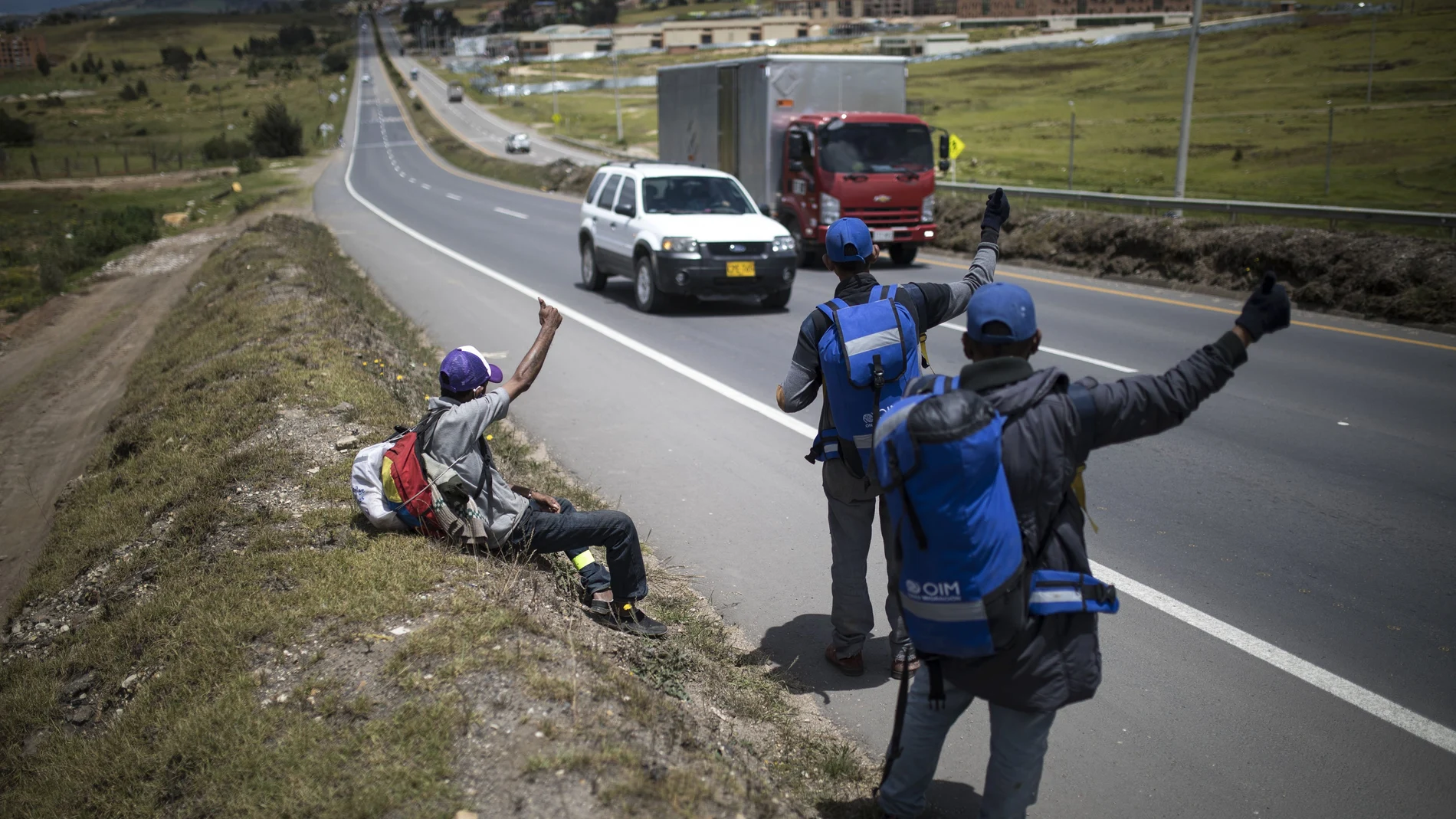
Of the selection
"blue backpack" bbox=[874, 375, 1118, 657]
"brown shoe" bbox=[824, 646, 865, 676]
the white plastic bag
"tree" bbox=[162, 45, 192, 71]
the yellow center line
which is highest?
"tree" bbox=[162, 45, 192, 71]

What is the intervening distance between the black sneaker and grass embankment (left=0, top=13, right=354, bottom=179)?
69.0 meters

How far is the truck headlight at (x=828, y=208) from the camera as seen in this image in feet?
58.9

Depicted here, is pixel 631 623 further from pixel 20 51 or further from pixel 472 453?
pixel 20 51

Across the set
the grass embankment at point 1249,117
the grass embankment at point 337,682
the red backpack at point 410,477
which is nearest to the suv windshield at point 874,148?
the grass embankment at point 1249,117

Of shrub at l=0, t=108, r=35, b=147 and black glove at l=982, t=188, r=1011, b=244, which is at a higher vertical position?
shrub at l=0, t=108, r=35, b=147

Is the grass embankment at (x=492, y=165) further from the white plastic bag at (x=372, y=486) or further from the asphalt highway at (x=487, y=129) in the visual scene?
the white plastic bag at (x=372, y=486)

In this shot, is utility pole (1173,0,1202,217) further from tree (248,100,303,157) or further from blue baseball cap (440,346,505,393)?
tree (248,100,303,157)

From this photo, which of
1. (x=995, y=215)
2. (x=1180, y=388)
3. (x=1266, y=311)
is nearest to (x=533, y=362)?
(x=995, y=215)

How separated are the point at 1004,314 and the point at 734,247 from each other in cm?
1142

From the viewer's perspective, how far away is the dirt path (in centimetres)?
907

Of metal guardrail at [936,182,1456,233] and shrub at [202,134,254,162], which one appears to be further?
shrub at [202,134,254,162]

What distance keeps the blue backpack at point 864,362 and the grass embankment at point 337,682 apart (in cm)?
129

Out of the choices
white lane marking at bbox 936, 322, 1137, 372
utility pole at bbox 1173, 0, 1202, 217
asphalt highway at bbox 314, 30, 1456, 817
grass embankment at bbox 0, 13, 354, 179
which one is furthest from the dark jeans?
grass embankment at bbox 0, 13, 354, 179

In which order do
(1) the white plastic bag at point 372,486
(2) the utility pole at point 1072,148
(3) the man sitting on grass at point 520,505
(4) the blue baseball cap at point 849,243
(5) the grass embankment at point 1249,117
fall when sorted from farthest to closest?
(5) the grass embankment at point 1249,117, (2) the utility pole at point 1072,148, (1) the white plastic bag at point 372,486, (3) the man sitting on grass at point 520,505, (4) the blue baseball cap at point 849,243
